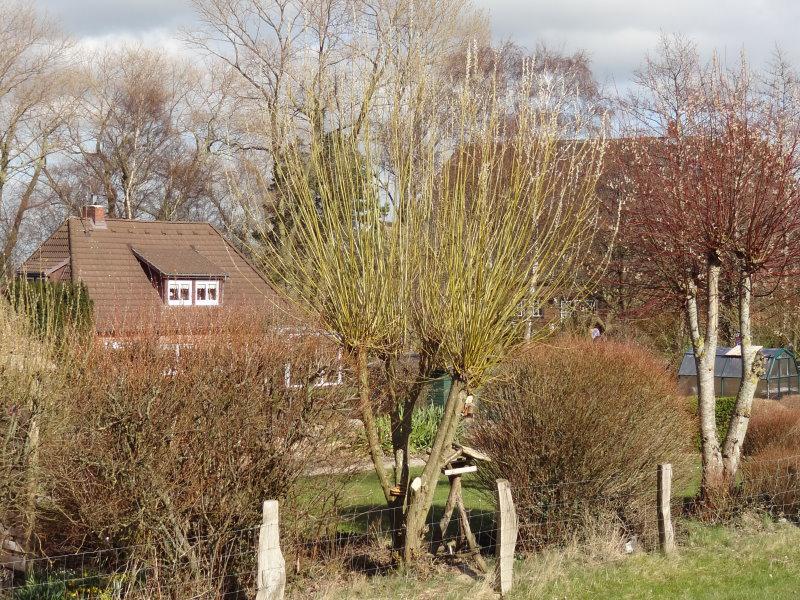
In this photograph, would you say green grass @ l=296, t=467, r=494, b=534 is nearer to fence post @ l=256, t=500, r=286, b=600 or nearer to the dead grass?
the dead grass

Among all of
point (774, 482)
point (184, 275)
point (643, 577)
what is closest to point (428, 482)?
point (643, 577)

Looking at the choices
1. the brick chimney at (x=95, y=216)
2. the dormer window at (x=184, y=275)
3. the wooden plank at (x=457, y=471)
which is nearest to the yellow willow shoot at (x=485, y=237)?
the wooden plank at (x=457, y=471)

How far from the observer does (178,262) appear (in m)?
30.3

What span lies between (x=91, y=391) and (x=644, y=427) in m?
5.69

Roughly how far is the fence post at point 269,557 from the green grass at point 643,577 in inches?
32.3

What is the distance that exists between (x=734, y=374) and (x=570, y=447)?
15.7 metres

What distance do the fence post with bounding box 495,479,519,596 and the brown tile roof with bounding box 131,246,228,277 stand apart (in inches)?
894

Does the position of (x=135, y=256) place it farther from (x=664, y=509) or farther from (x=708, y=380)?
(x=664, y=509)

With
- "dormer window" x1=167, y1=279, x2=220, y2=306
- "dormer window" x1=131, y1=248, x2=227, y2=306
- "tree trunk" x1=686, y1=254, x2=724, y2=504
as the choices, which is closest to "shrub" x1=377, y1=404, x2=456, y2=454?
"tree trunk" x1=686, y1=254, x2=724, y2=504

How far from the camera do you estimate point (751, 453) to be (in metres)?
15.3

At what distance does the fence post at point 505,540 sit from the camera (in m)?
7.74

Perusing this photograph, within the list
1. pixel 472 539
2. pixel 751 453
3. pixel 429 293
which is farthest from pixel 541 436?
pixel 751 453

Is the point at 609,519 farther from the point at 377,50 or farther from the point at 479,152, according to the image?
the point at 377,50

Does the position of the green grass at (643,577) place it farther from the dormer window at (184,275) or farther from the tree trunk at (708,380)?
the dormer window at (184,275)
